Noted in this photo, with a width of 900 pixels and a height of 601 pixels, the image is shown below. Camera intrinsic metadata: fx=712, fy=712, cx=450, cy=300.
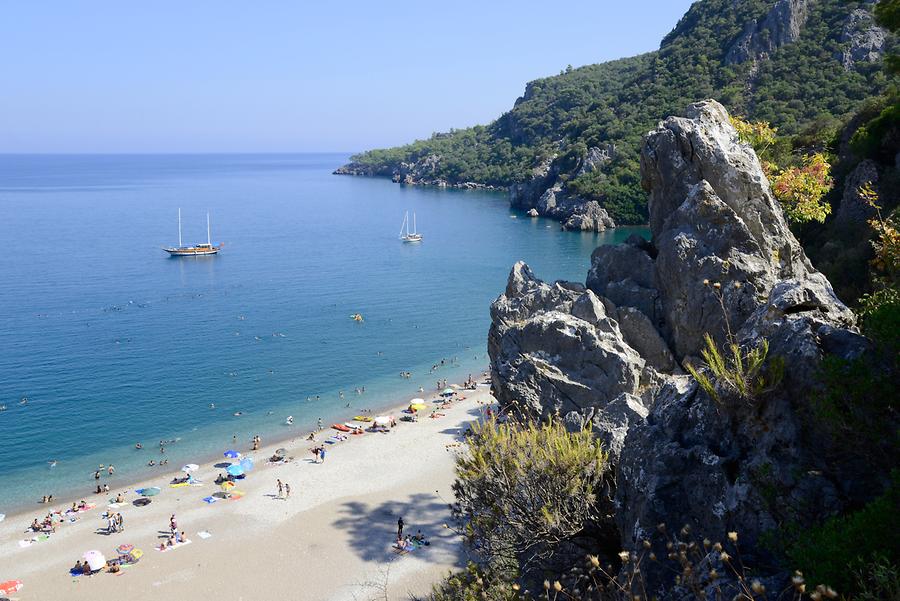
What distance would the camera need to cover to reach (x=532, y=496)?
13.1 metres

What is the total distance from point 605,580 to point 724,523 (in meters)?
2.82

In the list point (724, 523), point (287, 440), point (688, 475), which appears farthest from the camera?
point (287, 440)

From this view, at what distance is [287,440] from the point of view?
36094mm

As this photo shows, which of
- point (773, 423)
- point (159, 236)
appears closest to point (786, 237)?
point (773, 423)

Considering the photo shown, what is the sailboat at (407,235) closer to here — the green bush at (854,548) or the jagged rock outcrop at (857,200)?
the jagged rock outcrop at (857,200)

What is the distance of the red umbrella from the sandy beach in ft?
0.94

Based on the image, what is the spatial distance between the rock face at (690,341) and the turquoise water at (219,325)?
758 inches

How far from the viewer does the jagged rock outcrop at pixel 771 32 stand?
97.1 meters

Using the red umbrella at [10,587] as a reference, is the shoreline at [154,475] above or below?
below

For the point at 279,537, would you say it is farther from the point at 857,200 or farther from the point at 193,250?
the point at 193,250

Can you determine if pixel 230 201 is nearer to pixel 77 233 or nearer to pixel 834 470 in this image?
pixel 77 233

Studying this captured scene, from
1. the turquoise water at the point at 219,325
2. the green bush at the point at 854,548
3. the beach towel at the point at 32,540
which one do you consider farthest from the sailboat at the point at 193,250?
the green bush at the point at 854,548

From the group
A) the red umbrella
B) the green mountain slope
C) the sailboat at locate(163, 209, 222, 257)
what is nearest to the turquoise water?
the sailboat at locate(163, 209, 222, 257)

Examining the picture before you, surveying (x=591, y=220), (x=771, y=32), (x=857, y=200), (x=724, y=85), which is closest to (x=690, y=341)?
(x=857, y=200)
